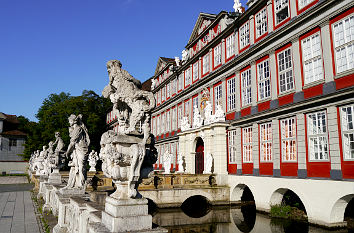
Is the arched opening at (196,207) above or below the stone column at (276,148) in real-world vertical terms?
below

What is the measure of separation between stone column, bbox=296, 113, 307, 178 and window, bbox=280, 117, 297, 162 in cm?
44

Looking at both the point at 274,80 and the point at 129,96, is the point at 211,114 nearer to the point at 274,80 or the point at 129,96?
the point at 274,80

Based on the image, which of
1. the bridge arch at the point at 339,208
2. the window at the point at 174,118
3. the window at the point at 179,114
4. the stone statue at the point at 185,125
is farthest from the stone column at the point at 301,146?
the window at the point at 174,118

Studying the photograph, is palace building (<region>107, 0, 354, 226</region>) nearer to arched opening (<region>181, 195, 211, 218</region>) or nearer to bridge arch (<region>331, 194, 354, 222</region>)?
bridge arch (<region>331, 194, 354, 222</region>)

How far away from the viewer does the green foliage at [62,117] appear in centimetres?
4425

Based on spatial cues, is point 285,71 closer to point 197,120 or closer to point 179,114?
point 197,120

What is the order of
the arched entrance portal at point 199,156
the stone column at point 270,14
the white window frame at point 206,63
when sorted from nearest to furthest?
1. the stone column at point 270,14
2. the arched entrance portal at point 199,156
3. the white window frame at point 206,63

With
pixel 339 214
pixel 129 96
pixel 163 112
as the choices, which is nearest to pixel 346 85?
pixel 339 214

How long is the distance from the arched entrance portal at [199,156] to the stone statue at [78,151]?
15.0 meters

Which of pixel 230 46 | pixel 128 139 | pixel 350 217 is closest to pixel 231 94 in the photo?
pixel 230 46

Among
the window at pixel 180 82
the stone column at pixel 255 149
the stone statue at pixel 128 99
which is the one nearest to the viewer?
the stone statue at pixel 128 99

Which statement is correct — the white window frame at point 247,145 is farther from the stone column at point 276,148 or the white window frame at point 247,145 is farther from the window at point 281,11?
the window at point 281,11

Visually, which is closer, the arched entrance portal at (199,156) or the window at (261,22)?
the window at (261,22)

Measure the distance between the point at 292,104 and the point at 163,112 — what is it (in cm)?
2208
